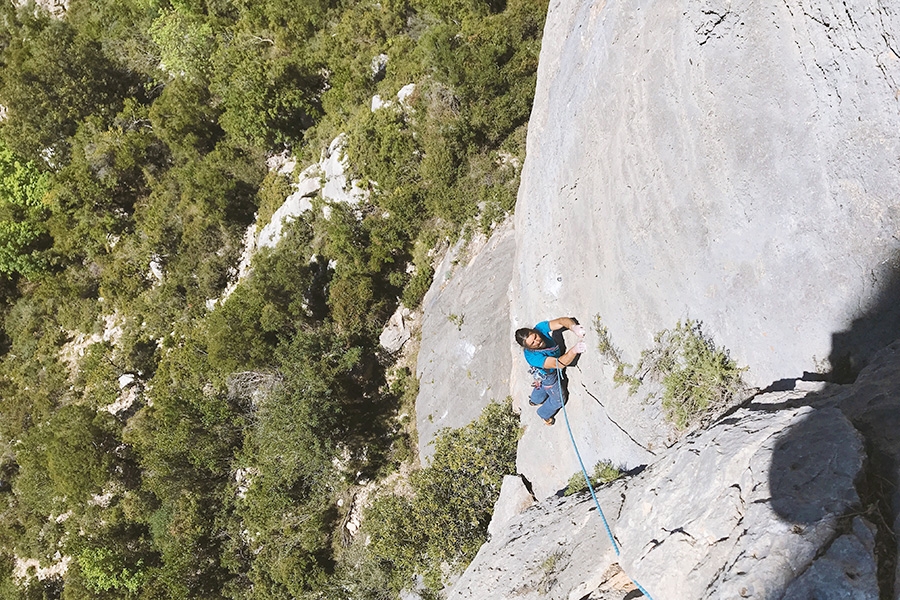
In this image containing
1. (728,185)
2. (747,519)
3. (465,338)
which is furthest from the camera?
(465,338)

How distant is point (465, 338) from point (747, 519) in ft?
29.3

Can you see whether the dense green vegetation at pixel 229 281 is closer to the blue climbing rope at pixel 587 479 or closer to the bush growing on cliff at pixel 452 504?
the bush growing on cliff at pixel 452 504

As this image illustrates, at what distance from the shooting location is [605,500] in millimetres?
6922

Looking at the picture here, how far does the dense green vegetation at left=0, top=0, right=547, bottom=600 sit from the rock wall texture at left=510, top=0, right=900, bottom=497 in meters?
4.69

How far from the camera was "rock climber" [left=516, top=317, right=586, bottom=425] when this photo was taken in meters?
8.36

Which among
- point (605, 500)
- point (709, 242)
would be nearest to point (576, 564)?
point (605, 500)

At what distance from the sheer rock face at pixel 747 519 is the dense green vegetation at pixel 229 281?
523 centimetres

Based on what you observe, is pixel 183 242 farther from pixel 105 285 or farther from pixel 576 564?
pixel 576 564

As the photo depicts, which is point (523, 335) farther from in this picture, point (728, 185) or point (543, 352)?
point (728, 185)

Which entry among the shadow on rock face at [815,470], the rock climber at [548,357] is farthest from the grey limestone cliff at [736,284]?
the rock climber at [548,357]

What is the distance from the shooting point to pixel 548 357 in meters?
8.64

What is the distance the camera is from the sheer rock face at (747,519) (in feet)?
13.1

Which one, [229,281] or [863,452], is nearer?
[863,452]

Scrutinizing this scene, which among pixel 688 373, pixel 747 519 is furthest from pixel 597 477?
pixel 747 519
